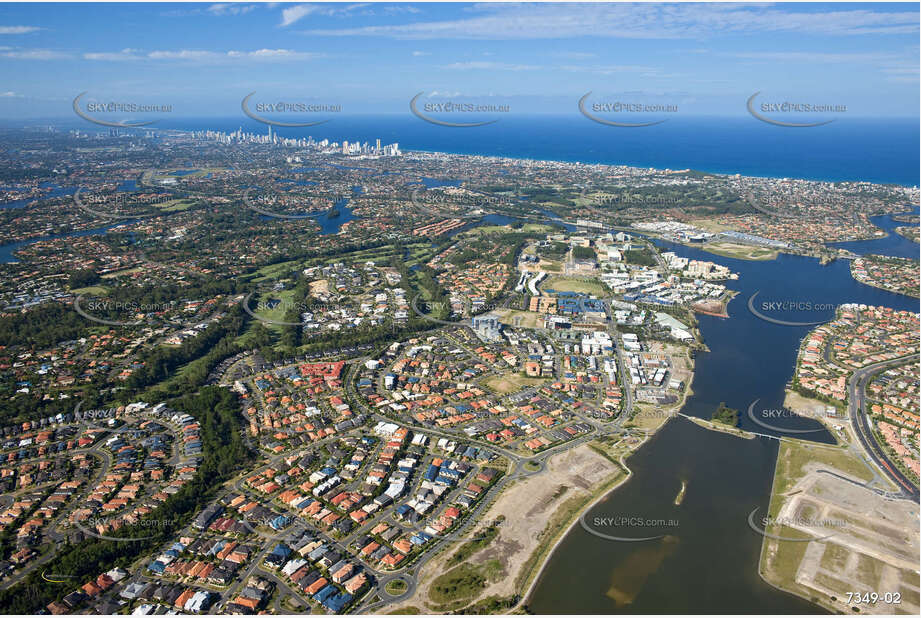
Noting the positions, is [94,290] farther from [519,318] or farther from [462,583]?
[462,583]

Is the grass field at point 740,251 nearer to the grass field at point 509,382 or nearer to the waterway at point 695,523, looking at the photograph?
the waterway at point 695,523

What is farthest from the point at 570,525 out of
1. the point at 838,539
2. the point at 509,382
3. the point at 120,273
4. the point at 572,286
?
the point at 120,273

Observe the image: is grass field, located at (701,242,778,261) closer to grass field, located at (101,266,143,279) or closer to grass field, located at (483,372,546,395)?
grass field, located at (483,372,546,395)

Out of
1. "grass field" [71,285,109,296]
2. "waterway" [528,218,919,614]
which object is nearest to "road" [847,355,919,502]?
"waterway" [528,218,919,614]

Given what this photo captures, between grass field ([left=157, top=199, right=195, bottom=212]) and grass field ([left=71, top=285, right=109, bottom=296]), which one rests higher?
grass field ([left=157, top=199, right=195, bottom=212])

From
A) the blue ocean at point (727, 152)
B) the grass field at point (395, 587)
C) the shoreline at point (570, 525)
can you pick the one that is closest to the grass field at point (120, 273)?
the grass field at point (395, 587)

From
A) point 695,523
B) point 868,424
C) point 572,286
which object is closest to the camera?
point 695,523
